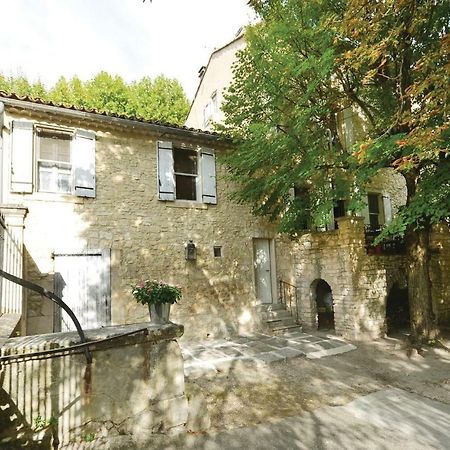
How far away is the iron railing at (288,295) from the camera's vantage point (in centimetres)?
951

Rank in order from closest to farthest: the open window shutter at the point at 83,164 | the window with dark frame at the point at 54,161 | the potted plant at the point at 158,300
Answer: the potted plant at the point at 158,300
the window with dark frame at the point at 54,161
the open window shutter at the point at 83,164

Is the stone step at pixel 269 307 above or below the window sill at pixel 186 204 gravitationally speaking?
below

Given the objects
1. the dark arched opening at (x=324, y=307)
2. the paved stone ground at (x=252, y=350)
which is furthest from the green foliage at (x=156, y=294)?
the dark arched opening at (x=324, y=307)

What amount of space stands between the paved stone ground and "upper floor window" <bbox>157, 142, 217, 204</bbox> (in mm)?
4002

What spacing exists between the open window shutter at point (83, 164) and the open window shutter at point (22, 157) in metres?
0.90

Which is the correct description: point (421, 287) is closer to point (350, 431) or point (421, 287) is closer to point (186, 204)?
point (350, 431)

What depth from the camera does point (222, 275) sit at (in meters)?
8.77

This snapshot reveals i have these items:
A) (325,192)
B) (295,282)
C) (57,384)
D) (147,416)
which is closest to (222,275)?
(295,282)

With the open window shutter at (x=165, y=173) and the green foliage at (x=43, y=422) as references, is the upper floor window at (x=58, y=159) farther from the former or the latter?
the green foliage at (x=43, y=422)

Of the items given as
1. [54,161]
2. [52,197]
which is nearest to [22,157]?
[54,161]

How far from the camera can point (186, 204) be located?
8500 millimetres

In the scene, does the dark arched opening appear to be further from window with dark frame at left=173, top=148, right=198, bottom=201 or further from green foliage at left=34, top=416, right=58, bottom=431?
green foliage at left=34, top=416, right=58, bottom=431

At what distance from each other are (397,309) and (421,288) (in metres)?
3.29

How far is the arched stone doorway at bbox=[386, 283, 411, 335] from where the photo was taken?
31.4ft
